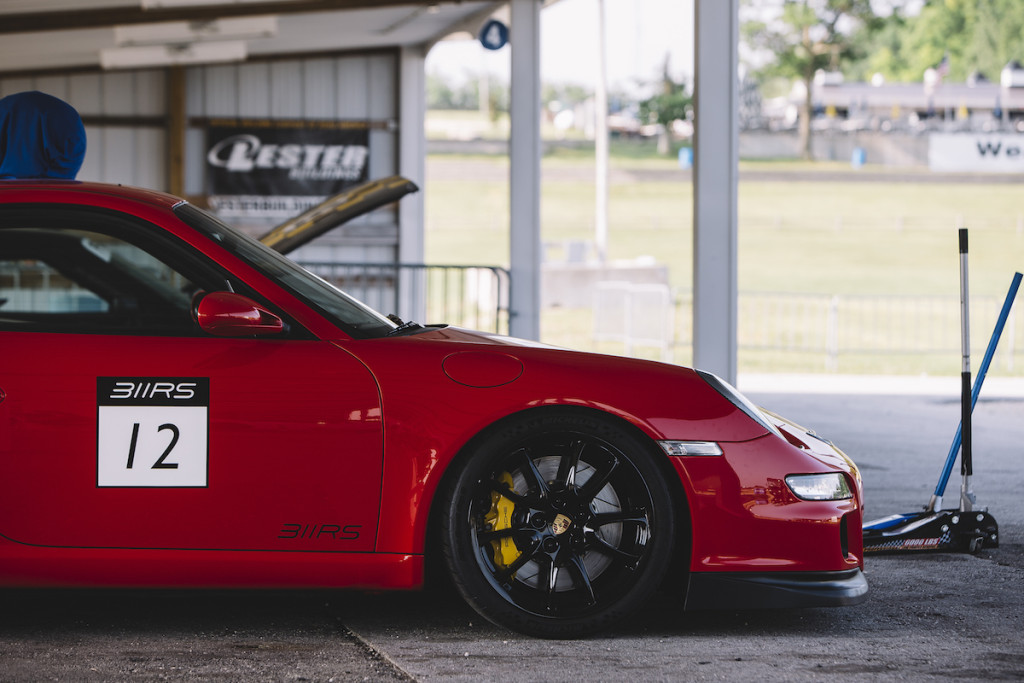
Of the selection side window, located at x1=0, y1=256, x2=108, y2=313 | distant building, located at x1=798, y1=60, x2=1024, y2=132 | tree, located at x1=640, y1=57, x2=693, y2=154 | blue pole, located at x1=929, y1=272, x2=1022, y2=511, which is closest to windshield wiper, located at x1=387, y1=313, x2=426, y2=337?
blue pole, located at x1=929, y1=272, x2=1022, y2=511

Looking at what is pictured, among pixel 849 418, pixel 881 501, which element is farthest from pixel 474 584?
pixel 849 418

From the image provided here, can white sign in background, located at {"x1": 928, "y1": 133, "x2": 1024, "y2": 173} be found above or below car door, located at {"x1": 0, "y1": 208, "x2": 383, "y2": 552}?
above

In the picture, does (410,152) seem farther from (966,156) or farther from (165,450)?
(966,156)

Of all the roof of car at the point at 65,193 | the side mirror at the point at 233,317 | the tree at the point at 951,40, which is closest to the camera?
the side mirror at the point at 233,317

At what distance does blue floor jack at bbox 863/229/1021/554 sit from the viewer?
4637 millimetres

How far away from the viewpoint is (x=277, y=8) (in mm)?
10430

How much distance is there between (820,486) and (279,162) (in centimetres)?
1285

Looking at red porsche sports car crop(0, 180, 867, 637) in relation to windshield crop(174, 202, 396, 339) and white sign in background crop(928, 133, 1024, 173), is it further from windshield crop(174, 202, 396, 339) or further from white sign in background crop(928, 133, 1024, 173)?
white sign in background crop(928, 133, 1024, 173)

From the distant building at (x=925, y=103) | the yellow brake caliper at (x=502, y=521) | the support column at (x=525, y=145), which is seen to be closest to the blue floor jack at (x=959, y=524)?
the yellow brake caliper at (x=502, y=521)

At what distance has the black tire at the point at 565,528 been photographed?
3434mm

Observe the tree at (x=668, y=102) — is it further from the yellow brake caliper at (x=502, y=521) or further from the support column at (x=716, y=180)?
the yellow brake caliper at (x=502, y=521)

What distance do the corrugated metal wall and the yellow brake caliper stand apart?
11.7 metres

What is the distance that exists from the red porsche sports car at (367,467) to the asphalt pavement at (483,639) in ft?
0.53

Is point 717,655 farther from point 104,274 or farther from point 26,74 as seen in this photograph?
point 26,74
